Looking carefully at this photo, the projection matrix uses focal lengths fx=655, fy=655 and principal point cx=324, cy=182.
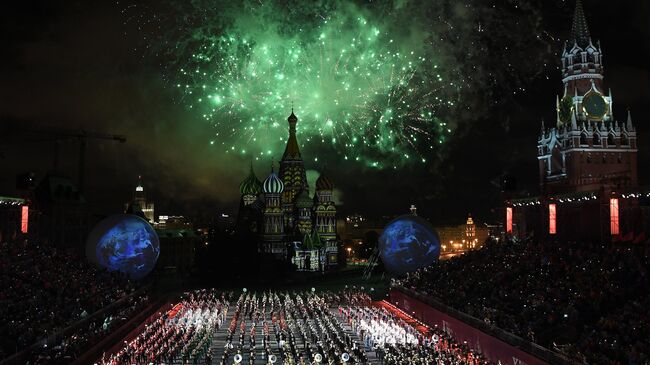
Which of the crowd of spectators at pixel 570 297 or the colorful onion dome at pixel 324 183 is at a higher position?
the colorful onion dome at pixel 324 183

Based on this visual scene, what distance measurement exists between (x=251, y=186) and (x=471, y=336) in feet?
214

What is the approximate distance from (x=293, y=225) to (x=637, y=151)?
41468 mm

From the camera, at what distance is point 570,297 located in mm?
25438

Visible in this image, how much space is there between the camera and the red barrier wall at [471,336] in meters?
22.8

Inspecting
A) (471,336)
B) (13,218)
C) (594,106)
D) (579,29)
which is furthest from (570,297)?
(579,29)

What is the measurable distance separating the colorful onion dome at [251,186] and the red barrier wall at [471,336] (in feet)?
171

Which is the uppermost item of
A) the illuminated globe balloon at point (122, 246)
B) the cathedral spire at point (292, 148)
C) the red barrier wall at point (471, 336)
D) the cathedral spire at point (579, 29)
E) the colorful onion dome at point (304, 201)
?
the cathedral spire at point (579, 29)

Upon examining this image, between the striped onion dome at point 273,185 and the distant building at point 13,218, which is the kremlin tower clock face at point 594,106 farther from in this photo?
the distant building at point 13,218

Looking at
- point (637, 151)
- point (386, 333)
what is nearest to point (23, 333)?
point (386, 333)

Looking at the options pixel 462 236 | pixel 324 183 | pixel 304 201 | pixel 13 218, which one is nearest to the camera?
pixel 13 218

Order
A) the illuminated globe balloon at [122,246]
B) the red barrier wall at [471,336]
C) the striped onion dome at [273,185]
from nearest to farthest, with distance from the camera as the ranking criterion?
the red barrier wall at [471,336] → the illuminated globe balloon at [122,246] → the striped onion dome at [273,185]

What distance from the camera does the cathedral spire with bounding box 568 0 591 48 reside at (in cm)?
5791

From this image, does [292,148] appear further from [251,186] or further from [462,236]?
[462,236]

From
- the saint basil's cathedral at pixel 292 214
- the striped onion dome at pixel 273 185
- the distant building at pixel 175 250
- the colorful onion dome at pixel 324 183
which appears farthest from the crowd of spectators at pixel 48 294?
the colorful onion dome at pixel 324 183
